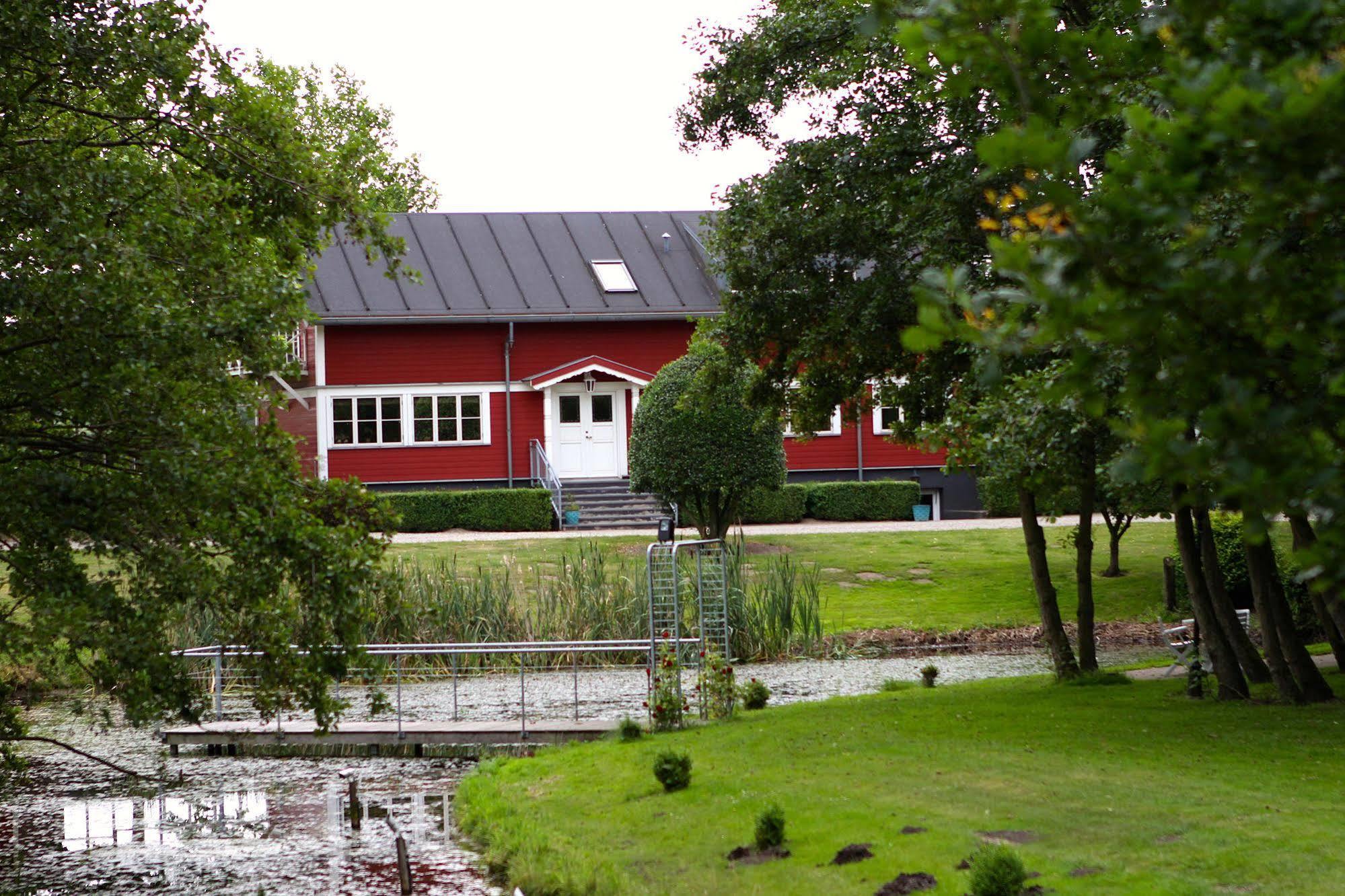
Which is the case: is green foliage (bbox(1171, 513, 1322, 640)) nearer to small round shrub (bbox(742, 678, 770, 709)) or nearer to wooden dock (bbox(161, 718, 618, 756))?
small round shrub (bbox(742, 678, 770, 709))

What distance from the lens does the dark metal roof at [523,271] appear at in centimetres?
3147

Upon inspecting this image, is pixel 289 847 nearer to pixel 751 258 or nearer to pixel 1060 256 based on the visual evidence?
pixel 751 258

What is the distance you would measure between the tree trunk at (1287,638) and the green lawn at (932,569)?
795cm

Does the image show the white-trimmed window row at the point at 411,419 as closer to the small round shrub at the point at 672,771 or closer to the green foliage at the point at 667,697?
the green foliage at the point at 667,697

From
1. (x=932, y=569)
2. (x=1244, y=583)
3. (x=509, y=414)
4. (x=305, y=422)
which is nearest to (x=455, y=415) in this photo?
(x=509, y=414)

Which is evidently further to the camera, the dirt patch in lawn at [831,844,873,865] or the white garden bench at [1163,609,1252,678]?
the white garden bench at [1163,609,1252,678]

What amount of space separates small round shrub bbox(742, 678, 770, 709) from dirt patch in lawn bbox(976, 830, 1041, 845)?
6.33m

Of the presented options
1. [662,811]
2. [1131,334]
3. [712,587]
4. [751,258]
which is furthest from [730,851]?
[712,587]

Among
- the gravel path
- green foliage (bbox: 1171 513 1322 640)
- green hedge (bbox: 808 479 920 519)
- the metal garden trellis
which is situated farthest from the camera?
green hedge (bbox: 808 479 920 519)

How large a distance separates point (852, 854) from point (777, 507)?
75.4 ft

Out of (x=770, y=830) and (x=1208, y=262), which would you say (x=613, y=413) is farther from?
(x=1208, y=262)

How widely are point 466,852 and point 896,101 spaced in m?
7.69

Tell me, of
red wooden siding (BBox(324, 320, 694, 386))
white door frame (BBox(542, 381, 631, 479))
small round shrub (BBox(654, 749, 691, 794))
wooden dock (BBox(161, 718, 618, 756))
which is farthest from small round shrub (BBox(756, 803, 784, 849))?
red wooden siding (BBox(324, 320, 694, 386))

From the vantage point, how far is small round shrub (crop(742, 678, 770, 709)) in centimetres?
1377
